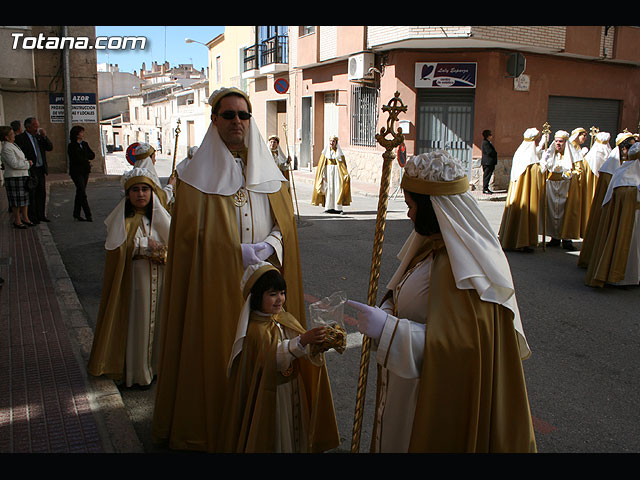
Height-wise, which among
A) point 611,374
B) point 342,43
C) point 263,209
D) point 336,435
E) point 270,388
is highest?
point 342,43

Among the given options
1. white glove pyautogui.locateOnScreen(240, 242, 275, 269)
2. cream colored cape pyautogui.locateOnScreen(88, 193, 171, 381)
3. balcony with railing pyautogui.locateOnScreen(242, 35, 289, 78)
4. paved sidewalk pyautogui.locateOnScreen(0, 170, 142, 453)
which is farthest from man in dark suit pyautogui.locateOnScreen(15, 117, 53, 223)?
balcony with railing pyautogui.locateOnScreen(242, 35, 289, 78)

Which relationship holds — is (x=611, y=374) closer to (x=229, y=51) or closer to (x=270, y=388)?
(x=270, y=388)

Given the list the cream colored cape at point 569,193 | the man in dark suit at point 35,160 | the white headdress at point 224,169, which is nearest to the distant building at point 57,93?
the man in dark suit at point 35,160

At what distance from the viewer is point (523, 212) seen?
10133 millimetres

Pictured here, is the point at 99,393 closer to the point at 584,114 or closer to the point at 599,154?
the point at 599,154

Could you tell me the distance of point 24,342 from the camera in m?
5.17

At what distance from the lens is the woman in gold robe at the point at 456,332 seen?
225 cm

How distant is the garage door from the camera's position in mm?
20188

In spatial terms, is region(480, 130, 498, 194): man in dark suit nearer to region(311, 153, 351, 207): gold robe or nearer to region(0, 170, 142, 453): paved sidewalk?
region(311, 153, 351, 207): gold robe

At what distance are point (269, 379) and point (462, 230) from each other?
1273 mm

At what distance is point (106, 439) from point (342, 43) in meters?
19.6

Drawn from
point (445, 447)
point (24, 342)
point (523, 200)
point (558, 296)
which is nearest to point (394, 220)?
point (523, 200)

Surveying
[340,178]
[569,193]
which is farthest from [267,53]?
[569,193]

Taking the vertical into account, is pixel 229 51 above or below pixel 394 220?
above
